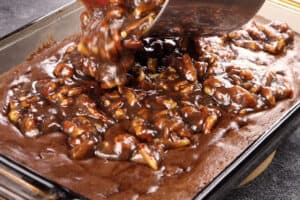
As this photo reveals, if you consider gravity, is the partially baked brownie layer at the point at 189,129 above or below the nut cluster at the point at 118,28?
below

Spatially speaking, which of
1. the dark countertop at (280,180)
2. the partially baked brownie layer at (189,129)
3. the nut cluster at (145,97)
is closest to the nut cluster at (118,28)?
the nut cluster at (145,97)

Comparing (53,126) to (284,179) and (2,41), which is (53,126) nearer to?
(2,41)

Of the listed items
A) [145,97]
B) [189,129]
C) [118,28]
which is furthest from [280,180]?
[118,28]

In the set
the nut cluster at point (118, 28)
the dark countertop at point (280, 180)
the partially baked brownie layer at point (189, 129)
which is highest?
the nut cluster at point (118, 28)

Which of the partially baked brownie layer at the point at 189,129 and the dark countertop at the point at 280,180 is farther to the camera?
the dark countertop at the point at 280,180

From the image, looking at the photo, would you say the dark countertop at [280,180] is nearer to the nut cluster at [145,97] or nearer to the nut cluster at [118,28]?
the nut cluster at [145,97]

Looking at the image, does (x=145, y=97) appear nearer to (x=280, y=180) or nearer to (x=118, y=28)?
(x=118, y=28)

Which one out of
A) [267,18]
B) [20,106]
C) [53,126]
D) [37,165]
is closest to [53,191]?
[37,165]

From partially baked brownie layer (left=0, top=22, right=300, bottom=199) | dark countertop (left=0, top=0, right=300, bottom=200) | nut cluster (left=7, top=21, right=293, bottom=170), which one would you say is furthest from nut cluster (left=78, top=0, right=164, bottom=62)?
dark countertop (left=0, top=0, right=300, bottom=200)
